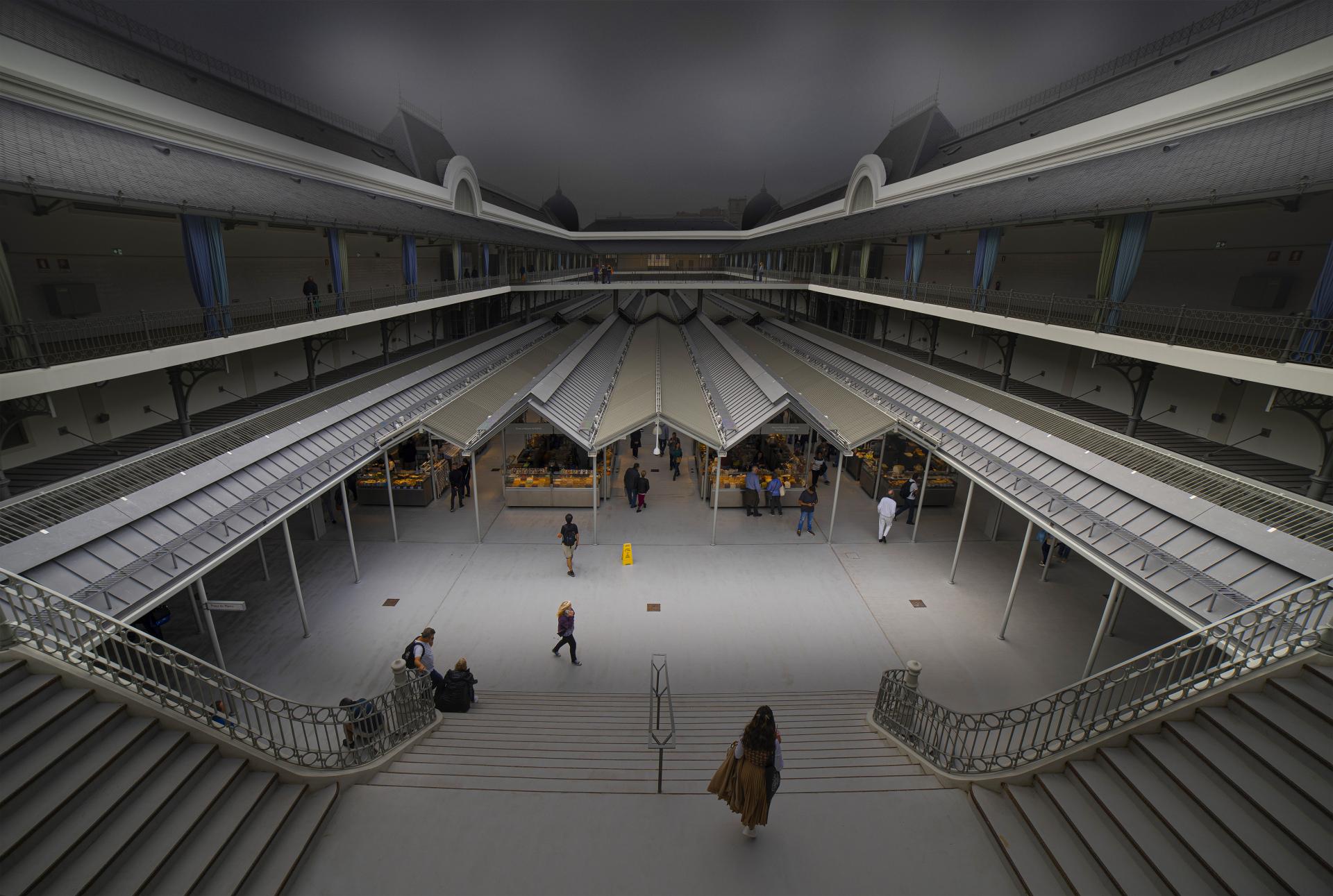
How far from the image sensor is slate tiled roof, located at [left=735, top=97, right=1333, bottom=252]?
282 inches

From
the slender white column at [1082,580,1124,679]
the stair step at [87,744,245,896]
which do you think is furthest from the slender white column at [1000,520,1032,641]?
the stair step at [87,744,245,896]

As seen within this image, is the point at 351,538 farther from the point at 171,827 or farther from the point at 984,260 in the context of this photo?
the point at 984,260

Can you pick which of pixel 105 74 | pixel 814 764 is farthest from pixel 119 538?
pixel 105 74

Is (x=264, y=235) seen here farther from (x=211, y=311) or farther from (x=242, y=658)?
(x=242, y=658)

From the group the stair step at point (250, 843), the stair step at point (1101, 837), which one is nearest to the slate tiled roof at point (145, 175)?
the stair step at point (250, 843)

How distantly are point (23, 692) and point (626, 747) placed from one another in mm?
5371

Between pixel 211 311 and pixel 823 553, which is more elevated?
pixel 211 311

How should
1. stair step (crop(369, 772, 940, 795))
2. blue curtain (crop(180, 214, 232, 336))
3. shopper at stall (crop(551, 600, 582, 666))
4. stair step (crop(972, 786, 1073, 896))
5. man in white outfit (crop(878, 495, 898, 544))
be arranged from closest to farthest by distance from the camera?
stair step (crop(972, 786, 1073, 896)), stair step (crop(369, 772, 940, 795)), shopper at stall (crop(551, 600, 582, 666)), blue curtain (crop(180, 214, 232, 336)), man in white outfit (crop(878, 495, 898, 544))

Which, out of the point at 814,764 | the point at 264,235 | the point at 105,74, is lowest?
the point at 814,764

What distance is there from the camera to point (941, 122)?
91.1 feet

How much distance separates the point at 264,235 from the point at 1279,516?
20.1 m

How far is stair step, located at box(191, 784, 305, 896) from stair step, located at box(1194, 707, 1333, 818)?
791 cm

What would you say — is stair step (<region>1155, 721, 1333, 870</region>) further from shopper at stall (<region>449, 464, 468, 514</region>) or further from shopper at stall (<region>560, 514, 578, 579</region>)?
shopper at stall (<region>449, 464, 468, 514</region>)

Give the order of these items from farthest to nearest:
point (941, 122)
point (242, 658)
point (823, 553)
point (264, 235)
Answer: point (941, 122), point (264, 235), point (823, 553), point (242, 658)
